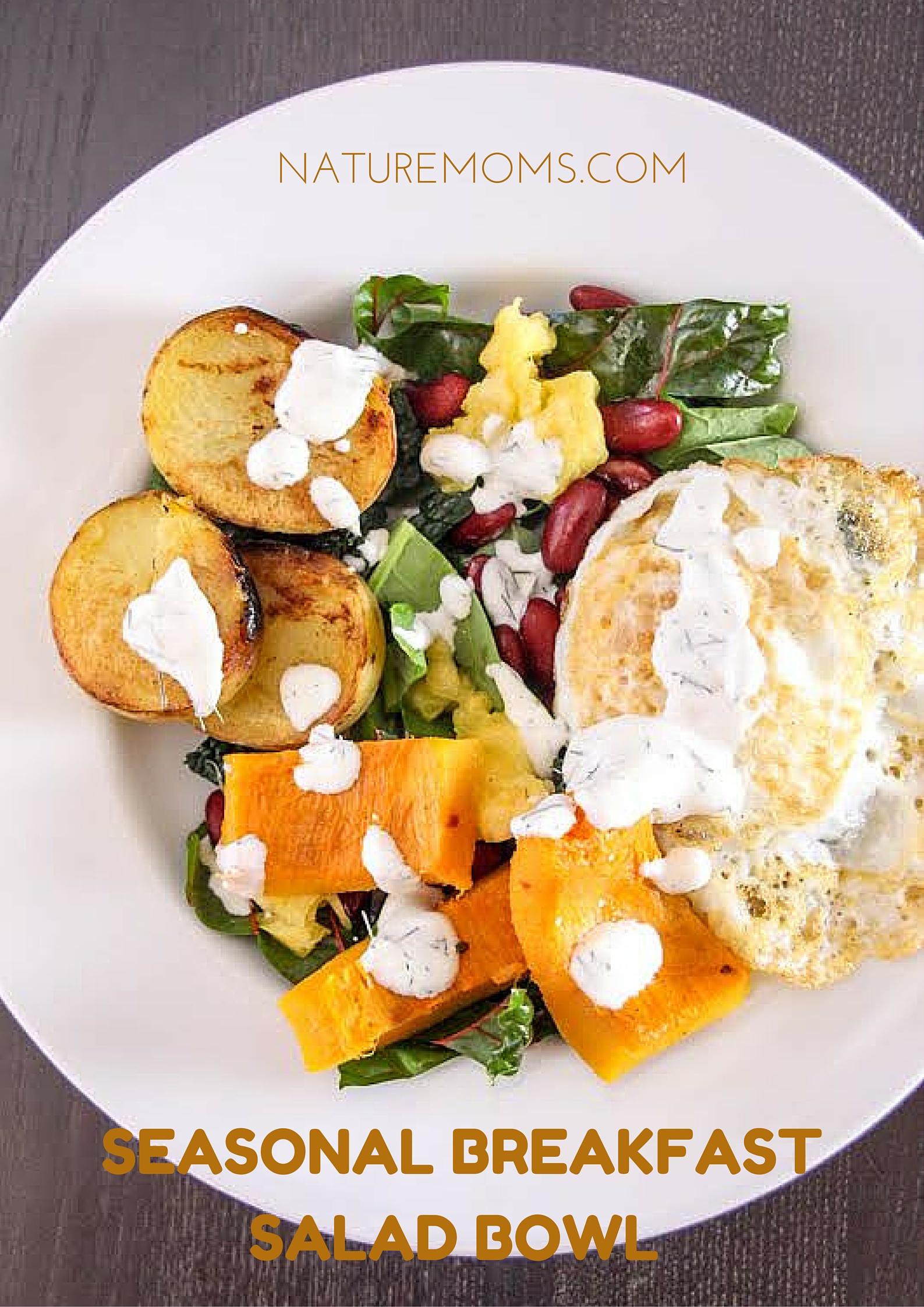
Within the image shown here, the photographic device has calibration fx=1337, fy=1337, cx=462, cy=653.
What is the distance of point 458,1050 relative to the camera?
2508 millimetres

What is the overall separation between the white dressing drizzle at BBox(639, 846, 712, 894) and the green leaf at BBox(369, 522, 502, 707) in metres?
0.45

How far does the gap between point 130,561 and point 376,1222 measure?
4.28ft

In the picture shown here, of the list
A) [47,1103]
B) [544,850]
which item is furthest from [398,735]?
[47,1103]

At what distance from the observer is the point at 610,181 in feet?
8.57

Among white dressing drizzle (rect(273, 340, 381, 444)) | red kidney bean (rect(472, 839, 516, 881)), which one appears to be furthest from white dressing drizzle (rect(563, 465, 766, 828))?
white dressing drizzle (rect(273, 340, 381, 444))

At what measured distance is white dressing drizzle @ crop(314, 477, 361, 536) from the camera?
2510 mm

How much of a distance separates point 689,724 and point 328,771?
2.14ft

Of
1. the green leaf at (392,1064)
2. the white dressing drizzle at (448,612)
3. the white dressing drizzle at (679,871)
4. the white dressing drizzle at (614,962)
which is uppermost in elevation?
the white dressing drizzle at (448,612)

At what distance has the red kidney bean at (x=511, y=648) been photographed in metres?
2.62

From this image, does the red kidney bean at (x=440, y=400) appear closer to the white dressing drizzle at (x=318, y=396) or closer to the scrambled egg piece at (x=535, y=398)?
the scrambled egg piece at (x=535, y=398)

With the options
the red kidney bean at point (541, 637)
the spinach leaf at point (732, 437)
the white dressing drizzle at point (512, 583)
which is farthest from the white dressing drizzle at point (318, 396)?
the spinach leaf at point (732, 437)

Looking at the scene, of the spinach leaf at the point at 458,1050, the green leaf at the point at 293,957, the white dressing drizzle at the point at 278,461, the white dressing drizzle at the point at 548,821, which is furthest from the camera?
the green leaf at the point at 293,957

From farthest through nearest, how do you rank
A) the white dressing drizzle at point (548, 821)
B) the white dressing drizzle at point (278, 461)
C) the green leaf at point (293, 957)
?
the green leaf at point (293, 957) → the white dressing drizzle at point (278, 461) → the white dressing drizzle at point (548, 821)

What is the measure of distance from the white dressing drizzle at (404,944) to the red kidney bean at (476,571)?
55cm
